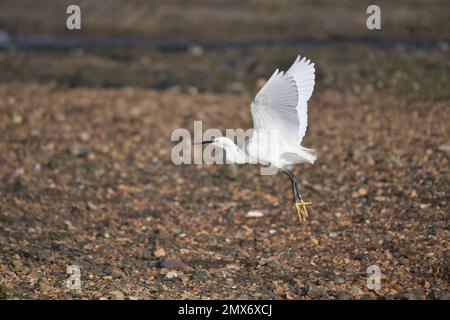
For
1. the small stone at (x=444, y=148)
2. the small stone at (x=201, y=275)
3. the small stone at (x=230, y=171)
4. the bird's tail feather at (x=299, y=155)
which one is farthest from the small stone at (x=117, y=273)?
the small stone at (x=444, y=148)

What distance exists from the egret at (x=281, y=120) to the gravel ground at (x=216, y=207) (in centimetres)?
87

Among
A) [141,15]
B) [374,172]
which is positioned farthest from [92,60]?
[374,172]

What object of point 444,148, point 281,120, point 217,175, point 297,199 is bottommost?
point 297,199

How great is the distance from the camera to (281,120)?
7203 millimetres

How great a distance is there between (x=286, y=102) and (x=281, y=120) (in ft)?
0.85

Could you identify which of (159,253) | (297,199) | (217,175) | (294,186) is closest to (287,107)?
(294,186)

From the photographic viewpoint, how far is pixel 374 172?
9609 millimetres

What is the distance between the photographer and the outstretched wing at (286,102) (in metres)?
6.97

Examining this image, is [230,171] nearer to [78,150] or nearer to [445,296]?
[78,150]

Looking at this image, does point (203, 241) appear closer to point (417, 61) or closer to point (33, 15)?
point (417, 61)

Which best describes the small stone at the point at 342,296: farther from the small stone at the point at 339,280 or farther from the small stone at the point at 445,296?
the small stone at the point at 445,296

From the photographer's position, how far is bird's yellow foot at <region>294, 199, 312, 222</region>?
25.6ft

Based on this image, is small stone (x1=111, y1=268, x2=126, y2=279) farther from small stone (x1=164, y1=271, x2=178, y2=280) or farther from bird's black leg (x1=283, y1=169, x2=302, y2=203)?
bird's black leg (x1=283, y1=169, x2=302, y2=203)

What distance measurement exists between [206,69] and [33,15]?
7949 mm
